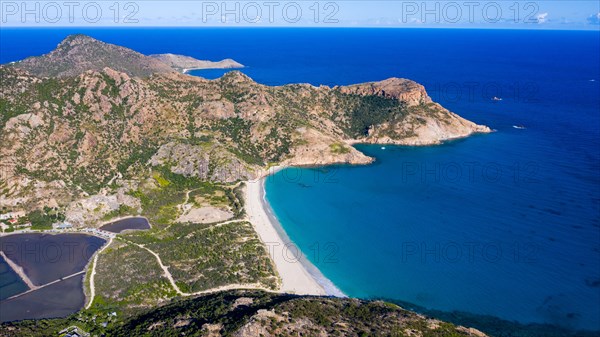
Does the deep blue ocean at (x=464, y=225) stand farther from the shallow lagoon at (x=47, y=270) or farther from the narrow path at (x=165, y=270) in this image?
the shallow lagoon at (x=47, y=270)

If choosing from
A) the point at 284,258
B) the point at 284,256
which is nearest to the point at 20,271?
the point at 284,258

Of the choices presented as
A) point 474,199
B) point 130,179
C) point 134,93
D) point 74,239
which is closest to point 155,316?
point 74,239

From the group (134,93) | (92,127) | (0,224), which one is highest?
(134,93)

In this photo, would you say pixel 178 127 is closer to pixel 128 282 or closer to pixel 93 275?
pixel 93 275

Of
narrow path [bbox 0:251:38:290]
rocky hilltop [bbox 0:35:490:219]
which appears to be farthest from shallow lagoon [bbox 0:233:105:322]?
rocky hilltop [bbox 0:35:490:219]

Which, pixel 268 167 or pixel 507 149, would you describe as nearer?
pixel 268 167

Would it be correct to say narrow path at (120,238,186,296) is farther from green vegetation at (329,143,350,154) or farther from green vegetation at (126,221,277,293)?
green vegetation at (329,143,350,154)

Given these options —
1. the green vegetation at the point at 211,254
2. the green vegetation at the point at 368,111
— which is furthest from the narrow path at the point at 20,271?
the green vegetation at the point at 368,111

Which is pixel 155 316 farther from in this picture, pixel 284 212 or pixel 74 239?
pixel 284 212

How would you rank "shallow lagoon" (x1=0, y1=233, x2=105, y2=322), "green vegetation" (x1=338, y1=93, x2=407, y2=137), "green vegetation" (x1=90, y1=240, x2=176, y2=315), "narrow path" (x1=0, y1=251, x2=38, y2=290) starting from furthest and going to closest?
"green vegetation" (x1=338, y1=93, x2=407, y2=137), "narrow path" (x1=0, y1=251, x2=38, y2=290), "shallow lagoon" (x1=0, y1=233, x2=105, y2=322), "green vegetation" (x1=90, y1=240, x2=176, y2=315)
